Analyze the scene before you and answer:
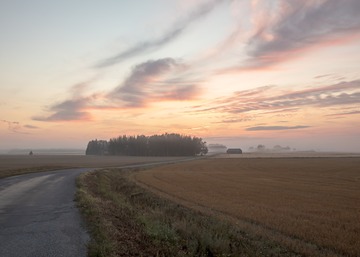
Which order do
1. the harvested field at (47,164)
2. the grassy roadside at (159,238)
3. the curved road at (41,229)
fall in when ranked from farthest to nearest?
the harvested field at (47,164) < the grassy roadside at (159,238) < the curved road at (41,229)

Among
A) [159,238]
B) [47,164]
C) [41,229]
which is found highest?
[47,164]

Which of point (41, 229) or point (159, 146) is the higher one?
point (159, 146)

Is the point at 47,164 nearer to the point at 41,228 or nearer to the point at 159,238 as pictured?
the point at 41,228

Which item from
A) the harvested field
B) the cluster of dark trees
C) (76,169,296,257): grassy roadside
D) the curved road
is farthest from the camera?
the cluster of dark trees

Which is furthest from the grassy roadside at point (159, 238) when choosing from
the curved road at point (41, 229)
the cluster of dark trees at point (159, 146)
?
the cluster of dark trees at point (159, 146)

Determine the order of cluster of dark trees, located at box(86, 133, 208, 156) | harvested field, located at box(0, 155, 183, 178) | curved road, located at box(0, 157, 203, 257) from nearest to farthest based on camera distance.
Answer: curved road, located at box(0, 157, 203, 257)
harvested field, located at box(0, 155, 183, 178)
cluster of dark trees, located at box(86, 133, 208, 156)

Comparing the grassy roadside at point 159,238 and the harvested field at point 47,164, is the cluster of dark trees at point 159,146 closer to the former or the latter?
the harvested field at point 47,164

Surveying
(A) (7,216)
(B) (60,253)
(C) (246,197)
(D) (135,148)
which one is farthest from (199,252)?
(D) (135,148)

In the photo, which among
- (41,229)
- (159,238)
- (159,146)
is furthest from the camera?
(159,146)

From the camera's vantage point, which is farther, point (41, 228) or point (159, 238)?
point (41, 228)

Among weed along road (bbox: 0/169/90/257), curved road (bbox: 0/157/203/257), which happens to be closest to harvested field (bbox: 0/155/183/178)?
weed along road (bbox: 0/169/90/257)

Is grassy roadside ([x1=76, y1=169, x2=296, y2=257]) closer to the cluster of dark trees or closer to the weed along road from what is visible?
the weed along road

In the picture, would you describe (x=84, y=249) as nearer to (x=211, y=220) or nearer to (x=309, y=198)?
(x=211, y=220)

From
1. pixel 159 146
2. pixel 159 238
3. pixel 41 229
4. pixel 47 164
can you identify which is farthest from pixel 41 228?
pixel 159 146
